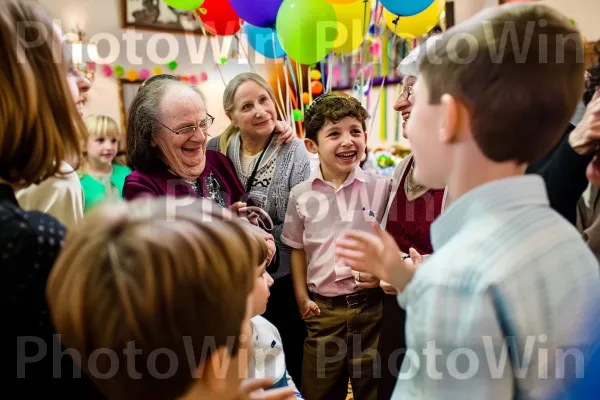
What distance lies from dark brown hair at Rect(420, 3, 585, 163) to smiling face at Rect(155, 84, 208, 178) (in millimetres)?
870

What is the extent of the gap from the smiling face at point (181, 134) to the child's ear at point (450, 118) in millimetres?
874

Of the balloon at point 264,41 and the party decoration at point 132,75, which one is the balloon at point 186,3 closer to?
the balloon at point 264,41

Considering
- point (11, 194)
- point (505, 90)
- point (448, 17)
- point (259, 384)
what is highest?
point (448, 17)

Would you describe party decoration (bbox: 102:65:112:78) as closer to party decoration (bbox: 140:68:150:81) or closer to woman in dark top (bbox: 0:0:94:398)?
party decoration (bbox: 140:68:150:81)

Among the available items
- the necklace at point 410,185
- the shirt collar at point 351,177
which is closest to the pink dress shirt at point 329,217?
the shirt collar at point 351,177

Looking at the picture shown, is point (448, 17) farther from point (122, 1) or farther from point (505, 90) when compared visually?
point (505, 90)

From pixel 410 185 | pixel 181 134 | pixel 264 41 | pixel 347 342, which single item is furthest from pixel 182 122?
pixel 264 41

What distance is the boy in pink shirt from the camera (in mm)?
1658

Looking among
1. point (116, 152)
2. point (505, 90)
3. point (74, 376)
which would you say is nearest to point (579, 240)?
point (505, 90)

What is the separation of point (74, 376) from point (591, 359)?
767 mm

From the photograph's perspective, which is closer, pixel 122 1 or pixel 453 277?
pixel 453 277

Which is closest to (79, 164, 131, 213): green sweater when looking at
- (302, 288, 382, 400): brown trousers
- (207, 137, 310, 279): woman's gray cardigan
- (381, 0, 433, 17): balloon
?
(207, 137, 310, 279): woman's gray cardigan

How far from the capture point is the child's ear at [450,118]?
69 centimetres

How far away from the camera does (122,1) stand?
4906 mm
